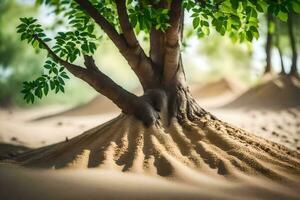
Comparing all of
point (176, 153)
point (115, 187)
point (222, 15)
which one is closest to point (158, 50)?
point (222, 15)

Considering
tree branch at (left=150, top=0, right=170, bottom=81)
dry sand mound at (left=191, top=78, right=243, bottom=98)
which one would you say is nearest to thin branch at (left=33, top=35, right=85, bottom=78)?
tree branch at (left=150, top=0, right=170, bottom=81)

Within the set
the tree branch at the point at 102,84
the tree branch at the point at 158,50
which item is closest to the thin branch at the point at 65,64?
the tree branch at the point at 102,84

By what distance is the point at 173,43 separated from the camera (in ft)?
15.7

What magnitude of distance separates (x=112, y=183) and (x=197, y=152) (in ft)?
4.02

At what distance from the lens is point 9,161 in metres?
4.40

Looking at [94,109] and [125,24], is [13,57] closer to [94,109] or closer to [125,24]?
[94,109]

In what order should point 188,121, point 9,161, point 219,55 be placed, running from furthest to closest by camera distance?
point 219,55 → point 188,121 → point 9,161

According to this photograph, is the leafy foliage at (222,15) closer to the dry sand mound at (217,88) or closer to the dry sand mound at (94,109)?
the dry sand mound at (94,109)

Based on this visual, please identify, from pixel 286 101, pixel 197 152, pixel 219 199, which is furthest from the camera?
pixel 286 101

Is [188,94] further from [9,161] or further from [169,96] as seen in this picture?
[9,161]

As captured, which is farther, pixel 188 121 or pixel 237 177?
pixel 188 121

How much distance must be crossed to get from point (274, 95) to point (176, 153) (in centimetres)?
814

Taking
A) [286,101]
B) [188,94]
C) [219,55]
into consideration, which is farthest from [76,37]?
[219,55]

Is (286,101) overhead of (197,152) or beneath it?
overhead
